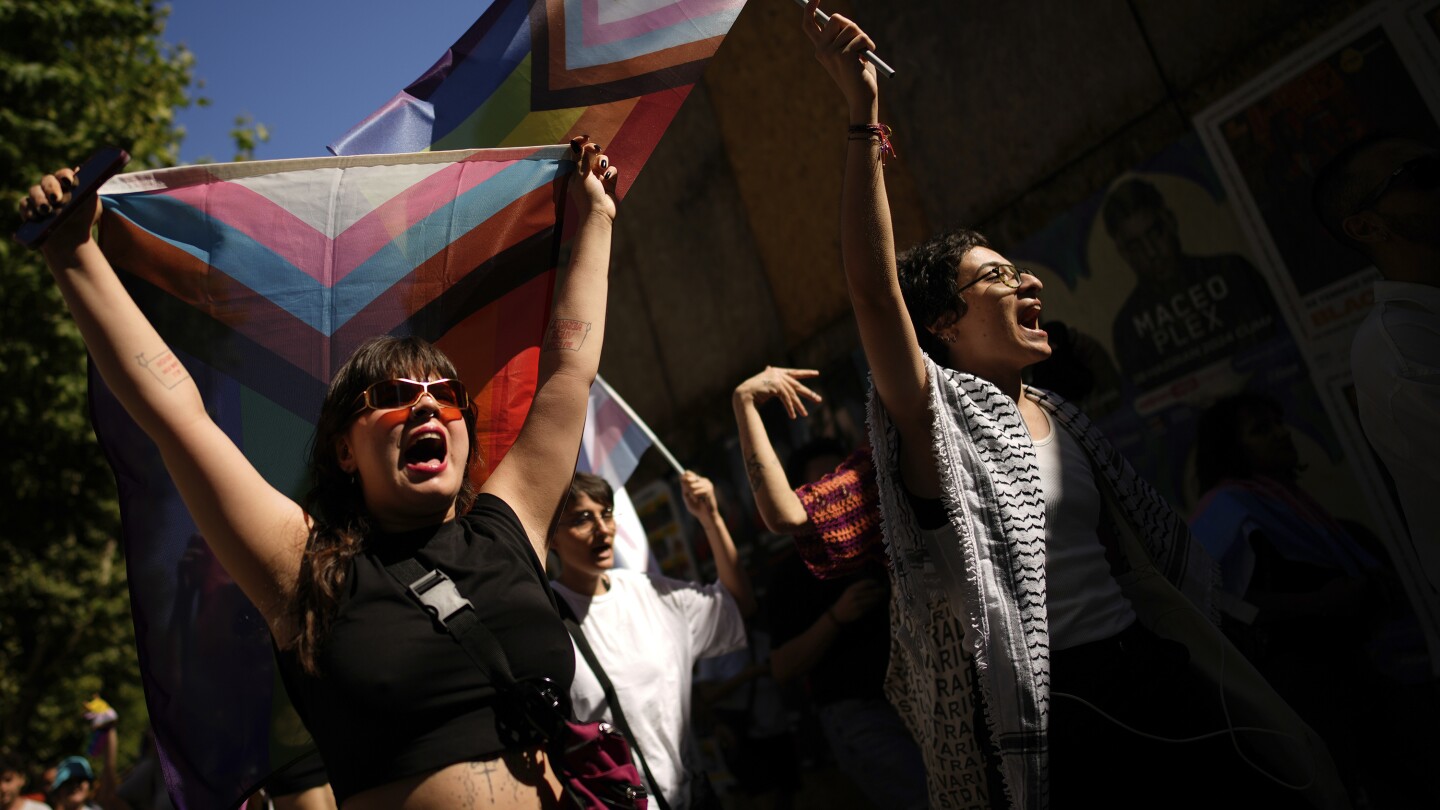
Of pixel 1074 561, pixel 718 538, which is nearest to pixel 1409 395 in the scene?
pixel 1074 561

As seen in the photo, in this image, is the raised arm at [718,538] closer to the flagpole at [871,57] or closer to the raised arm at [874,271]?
the raised arm at [874,271]

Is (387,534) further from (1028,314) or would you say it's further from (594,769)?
(1028,314)

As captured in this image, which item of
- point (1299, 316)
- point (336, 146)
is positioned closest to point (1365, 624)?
point (1299, 316)

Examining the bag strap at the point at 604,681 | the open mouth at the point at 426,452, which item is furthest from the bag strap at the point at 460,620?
the bag strap at the point at 604,681

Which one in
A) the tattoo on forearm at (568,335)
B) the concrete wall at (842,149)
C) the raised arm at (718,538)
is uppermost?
the concrete wall at (842,149)

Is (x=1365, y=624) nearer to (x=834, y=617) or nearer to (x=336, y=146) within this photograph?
(x=834, y=617)

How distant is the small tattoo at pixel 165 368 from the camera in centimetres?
191

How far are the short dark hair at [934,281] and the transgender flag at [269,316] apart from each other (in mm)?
1016

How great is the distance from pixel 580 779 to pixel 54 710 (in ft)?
57.0

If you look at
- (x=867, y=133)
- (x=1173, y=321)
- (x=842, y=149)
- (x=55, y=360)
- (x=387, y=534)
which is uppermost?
(x=55, y=360)

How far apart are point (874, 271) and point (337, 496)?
1266mm

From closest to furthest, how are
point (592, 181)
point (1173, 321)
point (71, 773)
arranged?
point (592, 181)
point (1173, 321)
point (71, 773)

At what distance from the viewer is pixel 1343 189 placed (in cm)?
257

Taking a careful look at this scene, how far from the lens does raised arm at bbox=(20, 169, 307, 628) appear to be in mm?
1825
